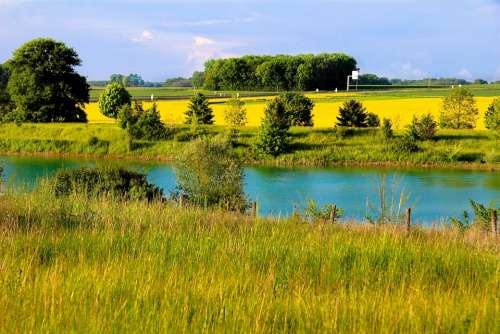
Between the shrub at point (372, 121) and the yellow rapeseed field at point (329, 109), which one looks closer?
the shrub at point (372, 121)

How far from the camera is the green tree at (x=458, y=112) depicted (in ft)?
220

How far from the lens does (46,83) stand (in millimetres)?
71125

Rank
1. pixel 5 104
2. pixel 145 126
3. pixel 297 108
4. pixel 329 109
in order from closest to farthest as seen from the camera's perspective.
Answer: pixel 145 126 < pixel 297 108 < pixel 5 104 < pixel 329 109

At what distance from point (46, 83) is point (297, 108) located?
27.6m

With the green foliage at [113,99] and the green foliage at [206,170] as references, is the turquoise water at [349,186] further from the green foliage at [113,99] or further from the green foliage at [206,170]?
the green foliage at [113,99]

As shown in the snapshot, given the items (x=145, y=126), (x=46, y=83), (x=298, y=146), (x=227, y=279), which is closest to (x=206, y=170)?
(x=227, y=279)

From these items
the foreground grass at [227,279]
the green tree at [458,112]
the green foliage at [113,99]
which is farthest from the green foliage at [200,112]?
the foreground grass at [227,279]

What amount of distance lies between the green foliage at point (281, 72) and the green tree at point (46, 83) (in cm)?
5147

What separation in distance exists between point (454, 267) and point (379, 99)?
9029 cm

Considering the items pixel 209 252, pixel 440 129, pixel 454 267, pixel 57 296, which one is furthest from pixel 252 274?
pixel 440 129

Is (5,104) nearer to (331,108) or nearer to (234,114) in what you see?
(234,114)

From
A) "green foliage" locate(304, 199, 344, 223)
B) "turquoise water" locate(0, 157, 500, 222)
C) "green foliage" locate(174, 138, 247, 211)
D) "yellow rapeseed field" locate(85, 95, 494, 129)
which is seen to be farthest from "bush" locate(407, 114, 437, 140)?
"green foliage" locate(304, 199, 344, 223)

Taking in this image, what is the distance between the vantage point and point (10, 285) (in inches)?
175

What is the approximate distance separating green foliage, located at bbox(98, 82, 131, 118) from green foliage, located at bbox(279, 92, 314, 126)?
20.0 m
